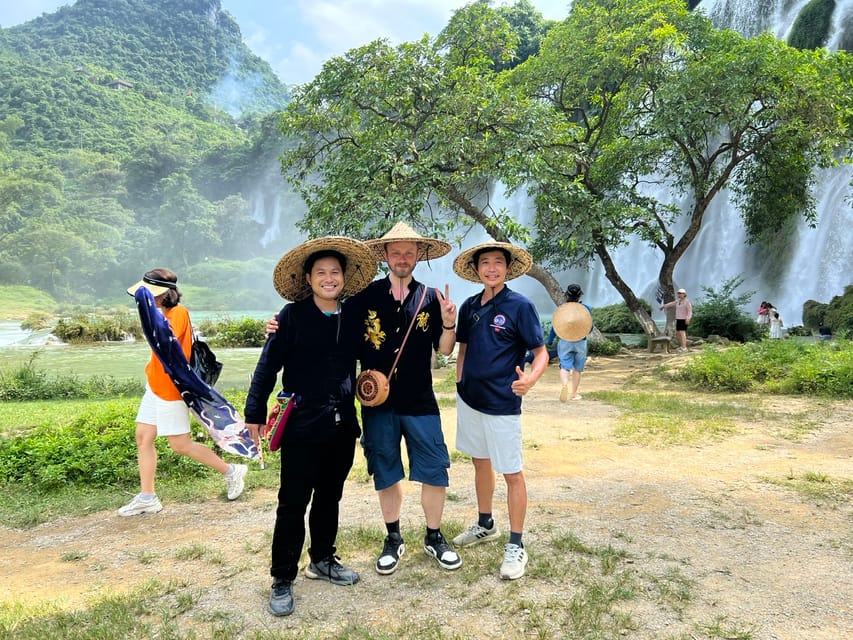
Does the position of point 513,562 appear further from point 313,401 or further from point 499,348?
point 313,401

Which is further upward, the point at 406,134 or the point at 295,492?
the point at 406,134

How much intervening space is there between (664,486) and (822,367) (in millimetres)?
5132

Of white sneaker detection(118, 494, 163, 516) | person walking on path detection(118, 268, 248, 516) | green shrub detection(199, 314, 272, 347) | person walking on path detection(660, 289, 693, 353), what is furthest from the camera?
green shrub detection(199, 314, 272, 347)

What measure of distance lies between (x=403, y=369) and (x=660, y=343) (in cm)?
1235

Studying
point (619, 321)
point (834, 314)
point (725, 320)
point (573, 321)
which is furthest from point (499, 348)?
point (619, 321)

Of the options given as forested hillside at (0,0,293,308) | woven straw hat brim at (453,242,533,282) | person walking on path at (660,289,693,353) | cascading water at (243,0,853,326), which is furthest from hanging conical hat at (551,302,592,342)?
forested hillside at (0,0,293,308)

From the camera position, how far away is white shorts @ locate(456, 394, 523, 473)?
2.97 metres

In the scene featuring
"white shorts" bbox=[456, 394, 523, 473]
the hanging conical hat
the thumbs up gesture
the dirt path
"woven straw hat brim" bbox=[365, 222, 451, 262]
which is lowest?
the dirt path

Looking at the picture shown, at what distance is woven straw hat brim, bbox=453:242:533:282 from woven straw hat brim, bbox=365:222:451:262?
122 millimetres

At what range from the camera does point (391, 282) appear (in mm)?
3035

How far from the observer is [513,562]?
9.52ft

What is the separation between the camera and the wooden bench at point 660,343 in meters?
13.7

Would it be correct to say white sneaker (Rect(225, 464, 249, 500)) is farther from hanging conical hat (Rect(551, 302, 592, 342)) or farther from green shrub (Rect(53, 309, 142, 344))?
green shrub (Rect(53, 309, 142, 344))

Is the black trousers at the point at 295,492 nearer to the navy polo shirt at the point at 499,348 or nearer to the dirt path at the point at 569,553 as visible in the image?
the dirt path at the point at 569,553
